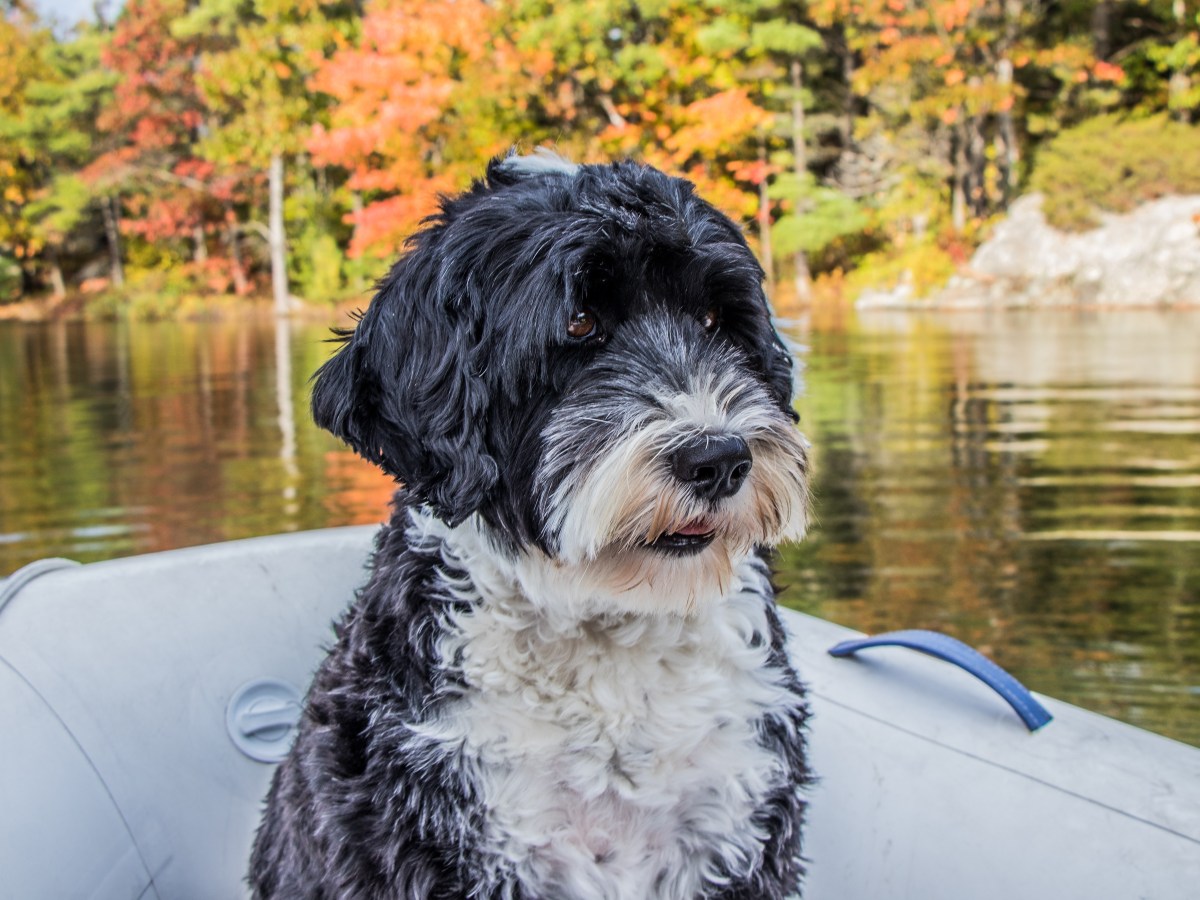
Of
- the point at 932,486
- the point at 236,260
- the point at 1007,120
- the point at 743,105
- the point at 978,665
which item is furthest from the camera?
the point at 236,260

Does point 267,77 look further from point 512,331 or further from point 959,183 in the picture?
point 512,331

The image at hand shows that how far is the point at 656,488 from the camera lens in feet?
5.37

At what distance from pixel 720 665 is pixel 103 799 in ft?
4.52

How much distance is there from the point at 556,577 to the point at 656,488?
24 cm

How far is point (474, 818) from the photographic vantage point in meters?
1.74

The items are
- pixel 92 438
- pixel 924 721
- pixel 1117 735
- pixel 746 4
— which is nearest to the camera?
pixel 1117 735

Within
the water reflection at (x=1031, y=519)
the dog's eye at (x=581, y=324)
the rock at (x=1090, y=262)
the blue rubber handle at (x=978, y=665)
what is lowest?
the water reflection at (x=1031, y=519)

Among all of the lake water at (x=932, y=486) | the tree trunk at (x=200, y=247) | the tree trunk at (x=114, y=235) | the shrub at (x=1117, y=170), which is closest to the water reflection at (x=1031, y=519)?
the lake water at (x=932, y=486)

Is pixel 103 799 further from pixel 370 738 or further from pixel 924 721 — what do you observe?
pixel 924 721

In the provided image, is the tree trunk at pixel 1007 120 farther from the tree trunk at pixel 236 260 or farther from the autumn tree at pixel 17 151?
the autumn tree at pixel 17 151

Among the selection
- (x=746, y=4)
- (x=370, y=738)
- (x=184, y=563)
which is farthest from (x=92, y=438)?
(x=746, y=4)

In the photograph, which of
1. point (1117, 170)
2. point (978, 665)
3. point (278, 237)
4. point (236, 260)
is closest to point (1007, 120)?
point (1117, 170)

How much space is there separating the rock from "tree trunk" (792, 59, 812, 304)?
9.95ft

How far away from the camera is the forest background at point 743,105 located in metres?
20.8
